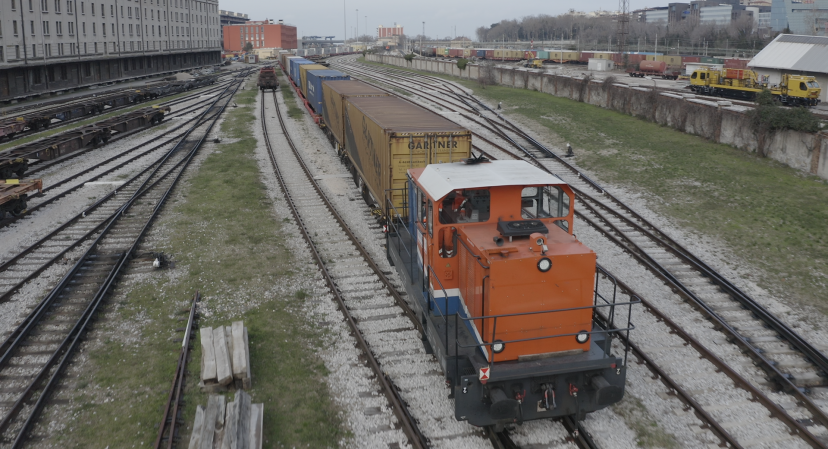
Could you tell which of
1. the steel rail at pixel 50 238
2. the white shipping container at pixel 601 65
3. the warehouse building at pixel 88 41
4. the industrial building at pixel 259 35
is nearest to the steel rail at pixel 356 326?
the steel rail at pixel 50 238

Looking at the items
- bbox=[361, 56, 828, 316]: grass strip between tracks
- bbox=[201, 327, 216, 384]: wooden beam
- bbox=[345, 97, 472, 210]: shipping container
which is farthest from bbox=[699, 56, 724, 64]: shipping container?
bbox=[201, 327, 216, 384]: wooden beam

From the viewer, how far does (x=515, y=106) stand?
40.3 m

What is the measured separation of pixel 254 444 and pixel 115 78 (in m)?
73.2

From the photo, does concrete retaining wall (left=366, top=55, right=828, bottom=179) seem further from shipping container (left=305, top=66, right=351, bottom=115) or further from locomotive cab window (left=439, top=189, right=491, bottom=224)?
locomotive cab window (left=439, top=189, right=491, bottom=224)

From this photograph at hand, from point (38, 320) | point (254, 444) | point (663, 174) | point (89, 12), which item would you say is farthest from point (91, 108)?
point (254, 444)

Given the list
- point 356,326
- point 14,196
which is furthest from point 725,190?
point 14,196

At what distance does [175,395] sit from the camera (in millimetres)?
9109

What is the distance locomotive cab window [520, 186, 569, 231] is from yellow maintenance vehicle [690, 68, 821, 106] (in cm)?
3341

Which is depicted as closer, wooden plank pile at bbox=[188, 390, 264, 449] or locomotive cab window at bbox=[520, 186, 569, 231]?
wooden plank pile at bbox=[188, 390, 264, 449]

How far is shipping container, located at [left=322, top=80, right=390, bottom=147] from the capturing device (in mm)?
24344

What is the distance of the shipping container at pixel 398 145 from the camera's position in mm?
14758

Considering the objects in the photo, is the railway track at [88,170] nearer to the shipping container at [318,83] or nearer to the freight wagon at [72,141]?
the freight wagon at [72,141]

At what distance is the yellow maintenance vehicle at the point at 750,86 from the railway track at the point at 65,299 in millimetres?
35084

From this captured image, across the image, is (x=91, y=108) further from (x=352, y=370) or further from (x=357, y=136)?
(x=352, y=370)
